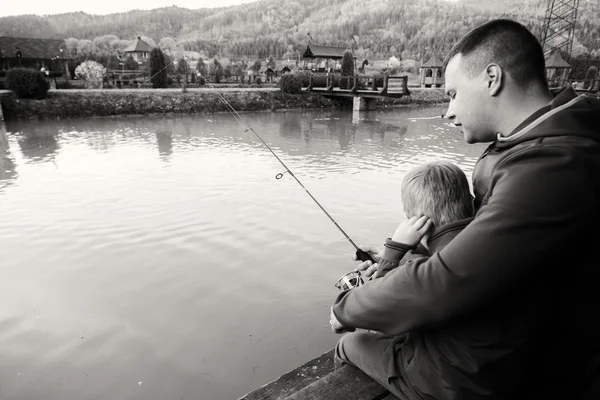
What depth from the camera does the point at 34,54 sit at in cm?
3928

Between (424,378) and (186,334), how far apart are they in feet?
9.87

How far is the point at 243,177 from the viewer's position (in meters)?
9.13

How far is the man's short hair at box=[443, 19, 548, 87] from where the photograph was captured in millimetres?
1259

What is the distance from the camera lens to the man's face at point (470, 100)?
1337 mm

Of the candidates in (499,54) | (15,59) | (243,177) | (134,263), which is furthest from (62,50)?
(499,54)

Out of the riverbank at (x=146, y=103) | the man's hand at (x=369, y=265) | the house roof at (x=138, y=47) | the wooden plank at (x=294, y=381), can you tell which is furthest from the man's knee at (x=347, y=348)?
the house roof at (x=138, y=47)

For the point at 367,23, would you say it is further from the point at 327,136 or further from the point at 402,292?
the point at 402,292

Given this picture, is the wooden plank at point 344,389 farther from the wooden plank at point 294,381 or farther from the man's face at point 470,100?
the man's face at point 470,100

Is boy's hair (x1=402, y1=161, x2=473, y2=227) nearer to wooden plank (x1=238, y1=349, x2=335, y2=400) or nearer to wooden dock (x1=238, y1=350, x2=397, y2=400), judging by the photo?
wooden dock (x1=238, y1=350, x2=397, y2=400)

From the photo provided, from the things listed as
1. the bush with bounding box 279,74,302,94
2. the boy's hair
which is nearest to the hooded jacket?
the boy's hair

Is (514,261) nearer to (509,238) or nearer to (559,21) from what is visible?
(509,238)

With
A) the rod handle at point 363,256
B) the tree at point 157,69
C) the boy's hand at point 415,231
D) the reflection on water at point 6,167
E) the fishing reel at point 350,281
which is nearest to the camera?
the boy's hand at point 415,231

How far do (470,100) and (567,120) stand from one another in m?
0.41

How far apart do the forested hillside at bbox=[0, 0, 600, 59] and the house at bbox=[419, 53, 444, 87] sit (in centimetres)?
5546
